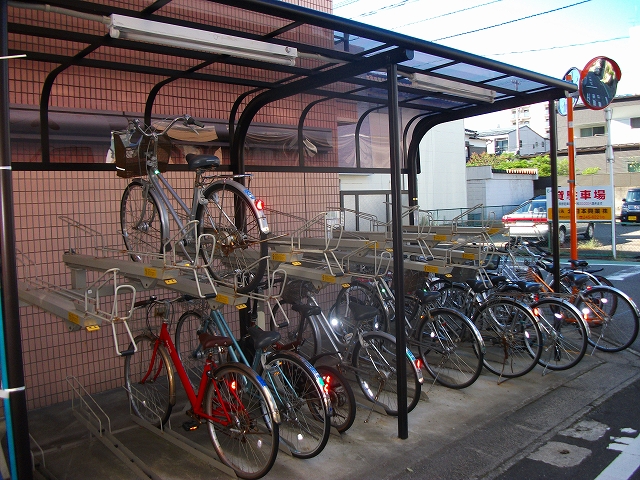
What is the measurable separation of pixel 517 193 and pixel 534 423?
77.5 feet

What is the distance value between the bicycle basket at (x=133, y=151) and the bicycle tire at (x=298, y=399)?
1954mm

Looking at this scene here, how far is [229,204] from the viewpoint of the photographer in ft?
14.7

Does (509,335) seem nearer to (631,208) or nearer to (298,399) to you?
(298,399)

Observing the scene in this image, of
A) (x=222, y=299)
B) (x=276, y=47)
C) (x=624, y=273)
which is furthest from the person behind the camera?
(x=624, y=273)

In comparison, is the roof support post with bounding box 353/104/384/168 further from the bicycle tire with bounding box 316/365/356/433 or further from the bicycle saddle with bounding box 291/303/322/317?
the bicycle tire with bounding box 316/365/356/433

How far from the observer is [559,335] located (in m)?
5.74

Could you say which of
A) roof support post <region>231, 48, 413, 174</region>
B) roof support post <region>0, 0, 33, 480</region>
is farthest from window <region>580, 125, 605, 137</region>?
roof support post <region>0, 0, 33, 480</region>

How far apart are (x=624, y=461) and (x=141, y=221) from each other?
4.17 meters

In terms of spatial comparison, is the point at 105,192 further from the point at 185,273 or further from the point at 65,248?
the point at 185,273

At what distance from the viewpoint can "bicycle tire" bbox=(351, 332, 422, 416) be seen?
4.61m

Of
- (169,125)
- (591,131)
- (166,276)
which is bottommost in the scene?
(166,276)

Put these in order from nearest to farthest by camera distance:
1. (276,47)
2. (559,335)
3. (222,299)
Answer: (222,299) → (276,47) → (559,335)

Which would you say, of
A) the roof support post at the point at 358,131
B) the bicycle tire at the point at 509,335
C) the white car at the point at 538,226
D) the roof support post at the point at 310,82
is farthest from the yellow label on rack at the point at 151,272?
the white car at the point at 538,226

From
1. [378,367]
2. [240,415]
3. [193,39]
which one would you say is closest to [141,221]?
[193,39]
